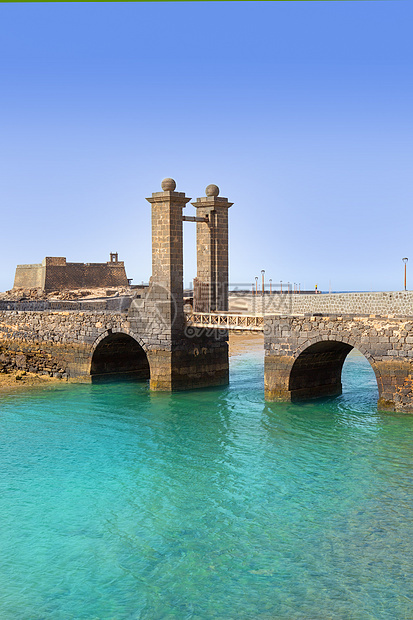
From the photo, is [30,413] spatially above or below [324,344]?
below

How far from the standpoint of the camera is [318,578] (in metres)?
9.02

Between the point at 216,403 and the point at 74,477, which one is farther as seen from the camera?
the point at 216,403

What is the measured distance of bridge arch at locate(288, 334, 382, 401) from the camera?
63.2 feet

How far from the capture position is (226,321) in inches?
872

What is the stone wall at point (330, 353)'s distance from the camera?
17344 millimetres

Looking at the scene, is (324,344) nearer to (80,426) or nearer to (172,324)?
(172,324)

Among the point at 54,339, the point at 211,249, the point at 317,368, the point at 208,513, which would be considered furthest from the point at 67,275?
the point at 208,513

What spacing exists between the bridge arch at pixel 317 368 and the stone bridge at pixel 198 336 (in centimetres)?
4

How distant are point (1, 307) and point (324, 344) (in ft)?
76.5

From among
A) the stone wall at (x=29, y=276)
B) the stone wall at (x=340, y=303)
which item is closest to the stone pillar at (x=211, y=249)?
the stone wall at (x=340, y=303)

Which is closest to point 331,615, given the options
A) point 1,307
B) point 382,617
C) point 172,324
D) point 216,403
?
point 382,617

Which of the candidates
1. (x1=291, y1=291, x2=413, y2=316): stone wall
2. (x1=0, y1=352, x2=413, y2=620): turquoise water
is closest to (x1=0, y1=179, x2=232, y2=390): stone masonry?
(x1=0, y1=352, x2=413, y2=620): turquoise water

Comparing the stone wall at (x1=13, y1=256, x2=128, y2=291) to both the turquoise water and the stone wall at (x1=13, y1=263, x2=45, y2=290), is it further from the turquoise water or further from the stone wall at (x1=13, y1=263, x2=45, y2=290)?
the turquoise water

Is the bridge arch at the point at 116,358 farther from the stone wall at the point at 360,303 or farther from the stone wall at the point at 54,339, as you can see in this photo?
the stone wall at the point at 360,303
